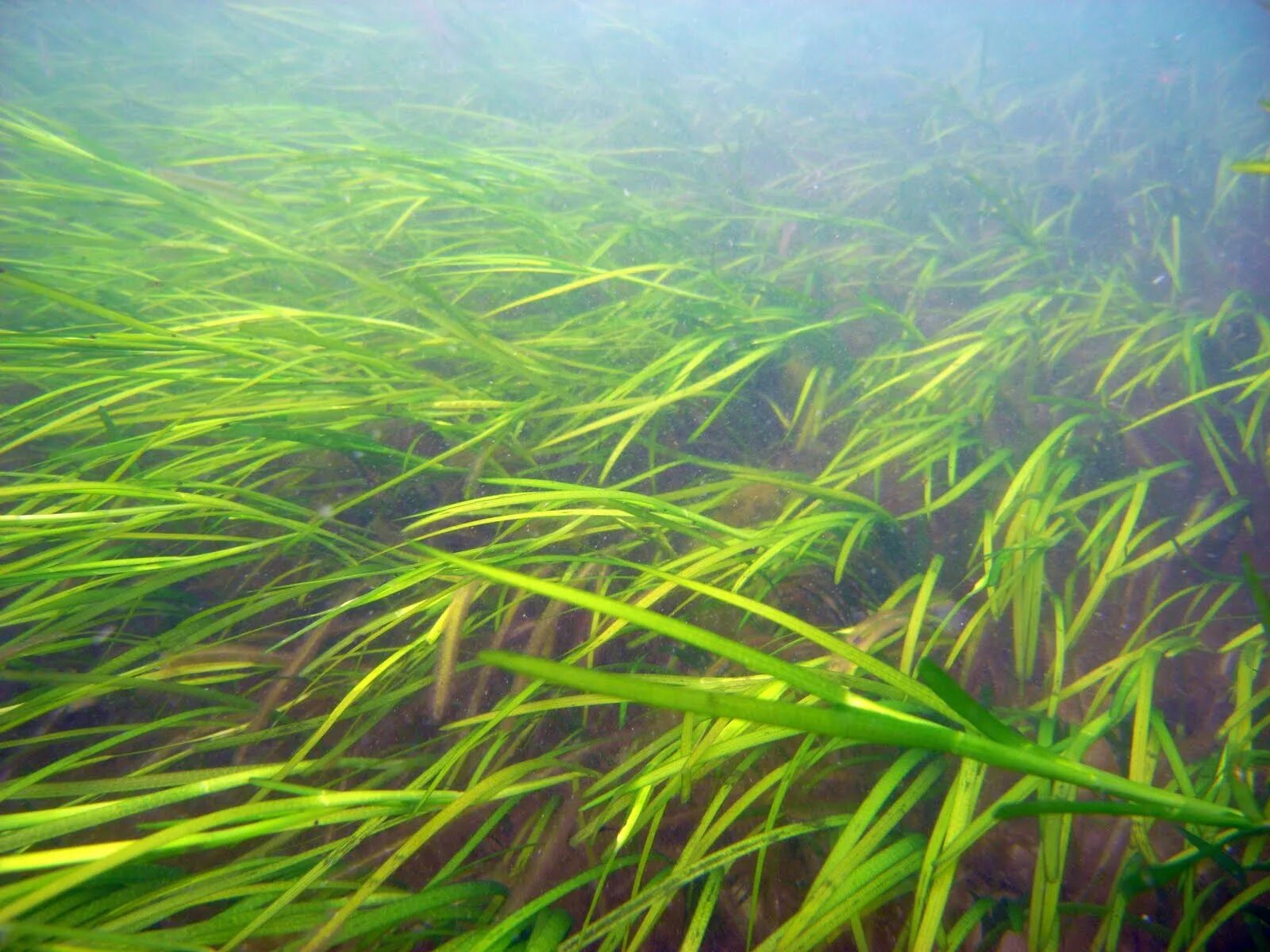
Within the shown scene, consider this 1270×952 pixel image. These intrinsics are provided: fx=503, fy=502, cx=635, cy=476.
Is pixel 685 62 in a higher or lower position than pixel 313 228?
higher

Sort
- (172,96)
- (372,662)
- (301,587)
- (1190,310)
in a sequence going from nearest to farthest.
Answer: (301,587) < (372,662) < (1190,310) < (172,96)

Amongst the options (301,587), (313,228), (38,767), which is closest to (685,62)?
(313,228)

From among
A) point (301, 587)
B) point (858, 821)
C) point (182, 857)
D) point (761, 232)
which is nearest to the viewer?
point (858, 821)

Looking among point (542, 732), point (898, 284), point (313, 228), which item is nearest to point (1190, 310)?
point (898, 284)

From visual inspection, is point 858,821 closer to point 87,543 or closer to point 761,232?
point 87,543

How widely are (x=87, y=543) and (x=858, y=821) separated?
197cm

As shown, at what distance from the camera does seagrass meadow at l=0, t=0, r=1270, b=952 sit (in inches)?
36.6

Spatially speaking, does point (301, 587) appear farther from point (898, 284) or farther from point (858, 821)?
point (898, 284)

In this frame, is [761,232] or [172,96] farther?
[172,96]

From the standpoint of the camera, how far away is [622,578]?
151 centimetres

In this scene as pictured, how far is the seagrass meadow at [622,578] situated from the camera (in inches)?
36.6

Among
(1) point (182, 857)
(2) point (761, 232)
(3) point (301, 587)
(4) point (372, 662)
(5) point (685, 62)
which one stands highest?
(5) point (685, 62)

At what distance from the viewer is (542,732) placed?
1.38m

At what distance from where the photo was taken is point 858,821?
95 centimetres
